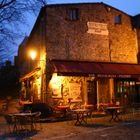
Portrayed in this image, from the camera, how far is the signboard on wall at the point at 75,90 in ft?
59.7

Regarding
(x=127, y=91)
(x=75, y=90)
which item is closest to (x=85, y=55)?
(x=75, y=90)

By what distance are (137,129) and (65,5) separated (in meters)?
10.2

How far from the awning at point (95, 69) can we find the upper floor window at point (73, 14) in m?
3.02

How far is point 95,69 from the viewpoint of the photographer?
1797 centimetres

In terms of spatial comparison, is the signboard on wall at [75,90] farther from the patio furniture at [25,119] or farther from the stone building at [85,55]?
the patio furniture at [25,119]

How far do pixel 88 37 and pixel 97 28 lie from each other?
1.04 m

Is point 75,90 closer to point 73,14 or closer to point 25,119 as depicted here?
point 73,14

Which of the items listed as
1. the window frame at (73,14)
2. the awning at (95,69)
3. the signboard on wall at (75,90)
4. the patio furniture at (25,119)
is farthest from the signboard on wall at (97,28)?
the patio furniture at (25,119)

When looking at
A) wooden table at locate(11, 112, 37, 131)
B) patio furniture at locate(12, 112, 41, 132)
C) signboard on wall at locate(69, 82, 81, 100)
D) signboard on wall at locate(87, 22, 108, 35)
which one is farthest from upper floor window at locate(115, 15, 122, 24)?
wooden table at locate(11, 112, 37, 131)

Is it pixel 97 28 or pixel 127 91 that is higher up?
pixel 97 28

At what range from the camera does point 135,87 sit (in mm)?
21000

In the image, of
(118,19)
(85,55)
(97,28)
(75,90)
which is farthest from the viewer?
(118,19)

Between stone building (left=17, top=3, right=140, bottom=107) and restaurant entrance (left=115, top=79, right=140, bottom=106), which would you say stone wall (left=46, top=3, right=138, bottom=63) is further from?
restaurant entrance (left=115, top=79, right=140, bottom=106)

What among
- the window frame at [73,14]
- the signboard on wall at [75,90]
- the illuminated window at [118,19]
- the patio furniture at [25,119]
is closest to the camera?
the patio furniture at [25,119]
